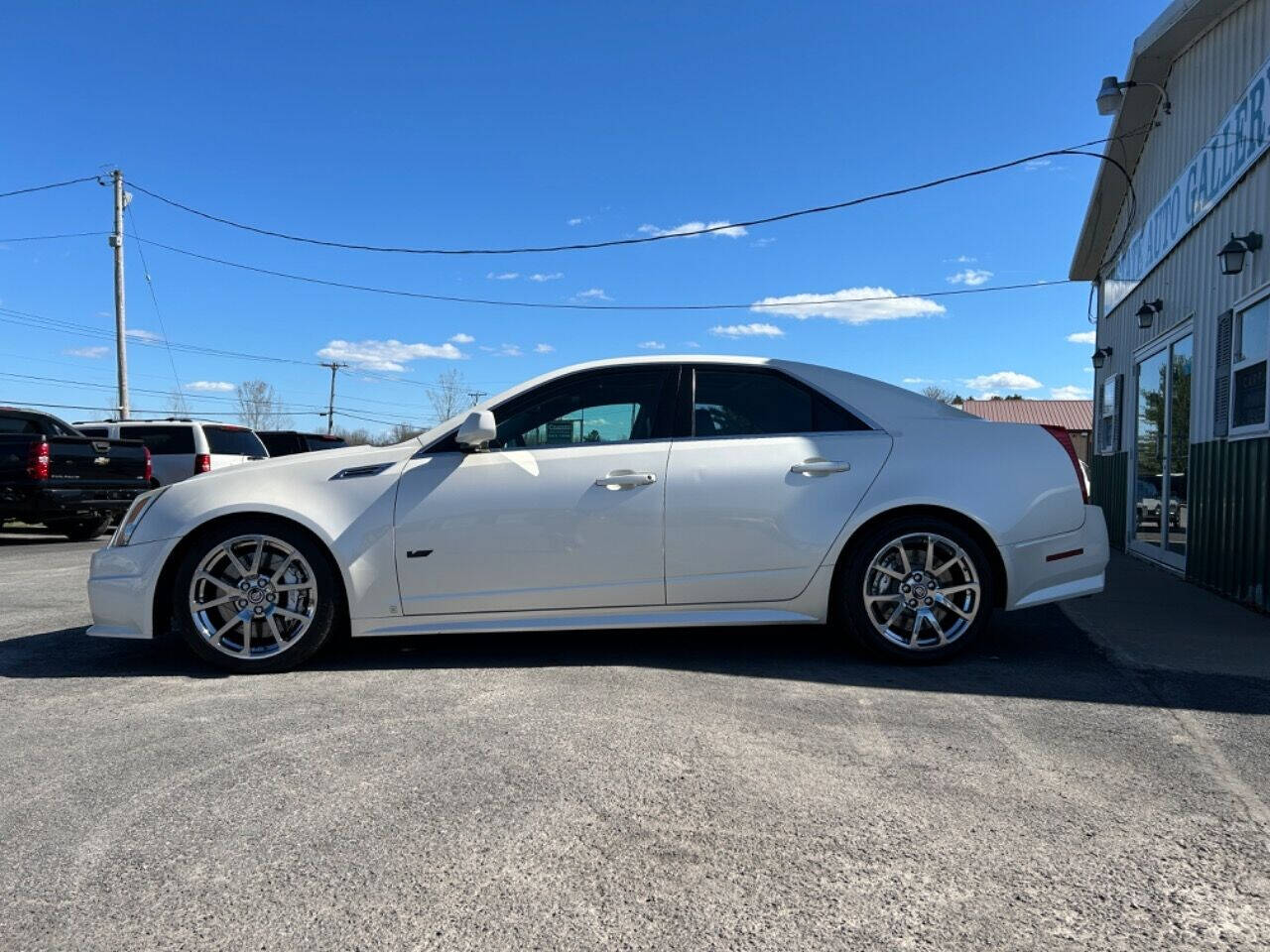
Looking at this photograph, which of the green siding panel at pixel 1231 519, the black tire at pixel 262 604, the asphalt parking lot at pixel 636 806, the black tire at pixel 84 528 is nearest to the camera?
the asphalt parking lot at pixel 636 806

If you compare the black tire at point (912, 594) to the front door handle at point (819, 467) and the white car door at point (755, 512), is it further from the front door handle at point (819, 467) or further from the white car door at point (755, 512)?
the front door handle at point (819, 467)

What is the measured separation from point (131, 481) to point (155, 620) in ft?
30.0

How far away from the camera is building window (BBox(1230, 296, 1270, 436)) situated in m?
6.39

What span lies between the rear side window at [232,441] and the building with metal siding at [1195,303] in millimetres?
12841

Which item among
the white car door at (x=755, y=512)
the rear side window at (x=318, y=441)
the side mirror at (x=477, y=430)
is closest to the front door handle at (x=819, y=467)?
the white car door at (x=755, y=512)

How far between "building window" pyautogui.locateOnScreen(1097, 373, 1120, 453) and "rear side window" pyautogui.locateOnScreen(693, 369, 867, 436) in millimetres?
9533

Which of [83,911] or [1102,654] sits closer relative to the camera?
[83,911]

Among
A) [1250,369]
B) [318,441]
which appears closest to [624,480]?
[1250,369]

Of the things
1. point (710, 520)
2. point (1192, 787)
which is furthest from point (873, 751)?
point (710, 520)

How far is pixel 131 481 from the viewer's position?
478 inches

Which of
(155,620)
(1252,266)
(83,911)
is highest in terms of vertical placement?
(1252,266)

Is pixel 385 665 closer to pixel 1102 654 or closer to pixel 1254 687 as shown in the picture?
pixel 1102 654

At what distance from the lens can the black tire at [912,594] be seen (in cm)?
429

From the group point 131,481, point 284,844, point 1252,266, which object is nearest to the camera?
point 284,844
